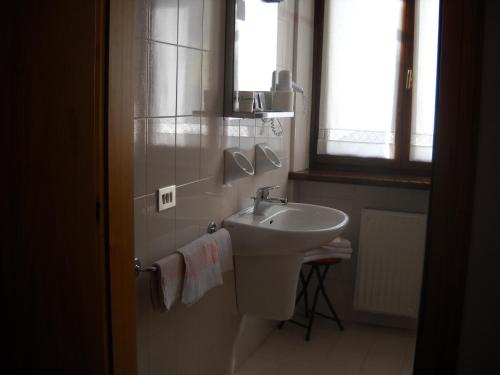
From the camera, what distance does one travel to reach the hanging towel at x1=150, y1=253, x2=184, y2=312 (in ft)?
6.51

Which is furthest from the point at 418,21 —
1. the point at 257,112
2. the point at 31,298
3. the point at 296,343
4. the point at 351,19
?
the point at 31,298

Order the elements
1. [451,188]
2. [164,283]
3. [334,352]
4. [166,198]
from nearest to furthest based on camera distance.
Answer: [451,188], [164,283], [166,198], [334,352]

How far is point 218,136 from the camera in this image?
250 cm

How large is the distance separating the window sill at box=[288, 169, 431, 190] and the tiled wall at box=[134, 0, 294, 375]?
2.37 feet

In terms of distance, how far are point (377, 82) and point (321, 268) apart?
118 cm

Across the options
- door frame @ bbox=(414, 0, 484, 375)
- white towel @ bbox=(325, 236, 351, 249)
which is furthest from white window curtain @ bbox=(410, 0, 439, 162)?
door frame @ bbox=(414, 0, 484, 375)

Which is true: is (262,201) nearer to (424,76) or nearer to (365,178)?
(365,178)

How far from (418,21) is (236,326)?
199 centimetres

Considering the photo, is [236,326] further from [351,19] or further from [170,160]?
[351,19]

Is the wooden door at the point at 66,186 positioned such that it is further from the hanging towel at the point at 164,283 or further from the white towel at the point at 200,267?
the white towel at the point at 200,267

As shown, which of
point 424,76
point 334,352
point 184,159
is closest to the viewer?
point 184,159

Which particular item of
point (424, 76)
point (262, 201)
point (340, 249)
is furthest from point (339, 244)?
point (424, 76)

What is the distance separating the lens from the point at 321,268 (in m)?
3.71

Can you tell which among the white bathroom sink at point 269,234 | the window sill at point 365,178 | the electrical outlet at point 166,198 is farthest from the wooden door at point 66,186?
the window sill at point 365,178
